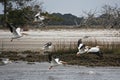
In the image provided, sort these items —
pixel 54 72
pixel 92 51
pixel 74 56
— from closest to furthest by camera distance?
pixel 54 72
pixel 92 51
pixel 74 56

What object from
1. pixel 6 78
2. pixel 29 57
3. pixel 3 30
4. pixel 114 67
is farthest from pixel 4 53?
pixel 3 30

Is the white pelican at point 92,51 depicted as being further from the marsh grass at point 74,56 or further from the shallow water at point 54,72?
the shallow water at point 54,72

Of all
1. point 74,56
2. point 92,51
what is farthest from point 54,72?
point 74,56

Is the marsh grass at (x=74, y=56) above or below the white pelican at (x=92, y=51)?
below

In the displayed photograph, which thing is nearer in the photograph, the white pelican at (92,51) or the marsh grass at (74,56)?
the white pelican at (92,51)

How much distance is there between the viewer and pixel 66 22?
5425 cm

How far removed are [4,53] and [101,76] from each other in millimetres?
8626

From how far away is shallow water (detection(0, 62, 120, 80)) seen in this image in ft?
70.6

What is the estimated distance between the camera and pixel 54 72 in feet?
75.8

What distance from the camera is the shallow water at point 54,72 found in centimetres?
2153

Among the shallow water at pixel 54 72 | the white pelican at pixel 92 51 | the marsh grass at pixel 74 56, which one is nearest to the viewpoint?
the shallow water at pixel 54 72

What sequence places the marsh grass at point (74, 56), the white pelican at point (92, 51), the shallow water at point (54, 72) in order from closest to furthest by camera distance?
the shallow water at point (54, 72) < the white pelican at point (92, 51) < the marsh grass at point (74, 56)

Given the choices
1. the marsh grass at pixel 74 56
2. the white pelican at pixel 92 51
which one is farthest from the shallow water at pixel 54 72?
the marsh grass at pixel 74 56

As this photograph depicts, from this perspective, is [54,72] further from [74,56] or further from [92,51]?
[74,56]
